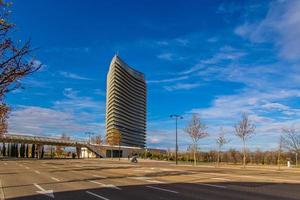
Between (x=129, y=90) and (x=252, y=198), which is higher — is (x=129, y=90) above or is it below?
above

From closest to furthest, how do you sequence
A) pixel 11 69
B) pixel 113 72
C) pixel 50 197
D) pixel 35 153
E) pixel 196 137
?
pixel 11 69 → pixel 50 197 → pixel 196 137 → pixel 35 153 → pixel 113 72

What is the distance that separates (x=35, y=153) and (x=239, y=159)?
101 m

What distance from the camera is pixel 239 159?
317ft

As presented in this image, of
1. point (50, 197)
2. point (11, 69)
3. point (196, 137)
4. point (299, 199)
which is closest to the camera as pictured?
point (11, 69)

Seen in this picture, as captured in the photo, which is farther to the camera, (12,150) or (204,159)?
(12,150)

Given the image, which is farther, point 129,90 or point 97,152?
point 129,90

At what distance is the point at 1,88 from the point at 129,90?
7355 inches

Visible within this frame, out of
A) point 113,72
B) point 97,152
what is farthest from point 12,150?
point 113,72

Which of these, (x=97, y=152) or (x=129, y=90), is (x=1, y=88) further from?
(x=129, y=90)

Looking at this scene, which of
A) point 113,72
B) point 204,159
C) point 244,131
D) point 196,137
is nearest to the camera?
point 244,131

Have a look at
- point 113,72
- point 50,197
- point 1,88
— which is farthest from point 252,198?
point 113,72

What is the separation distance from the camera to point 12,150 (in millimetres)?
175125

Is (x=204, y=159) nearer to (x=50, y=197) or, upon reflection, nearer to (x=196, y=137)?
(x=196, y=137)

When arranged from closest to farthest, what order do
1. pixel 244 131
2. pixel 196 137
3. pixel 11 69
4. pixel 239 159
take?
pixel 11 69
pixel 244 131
pixel 196 137
pixel 239 159
